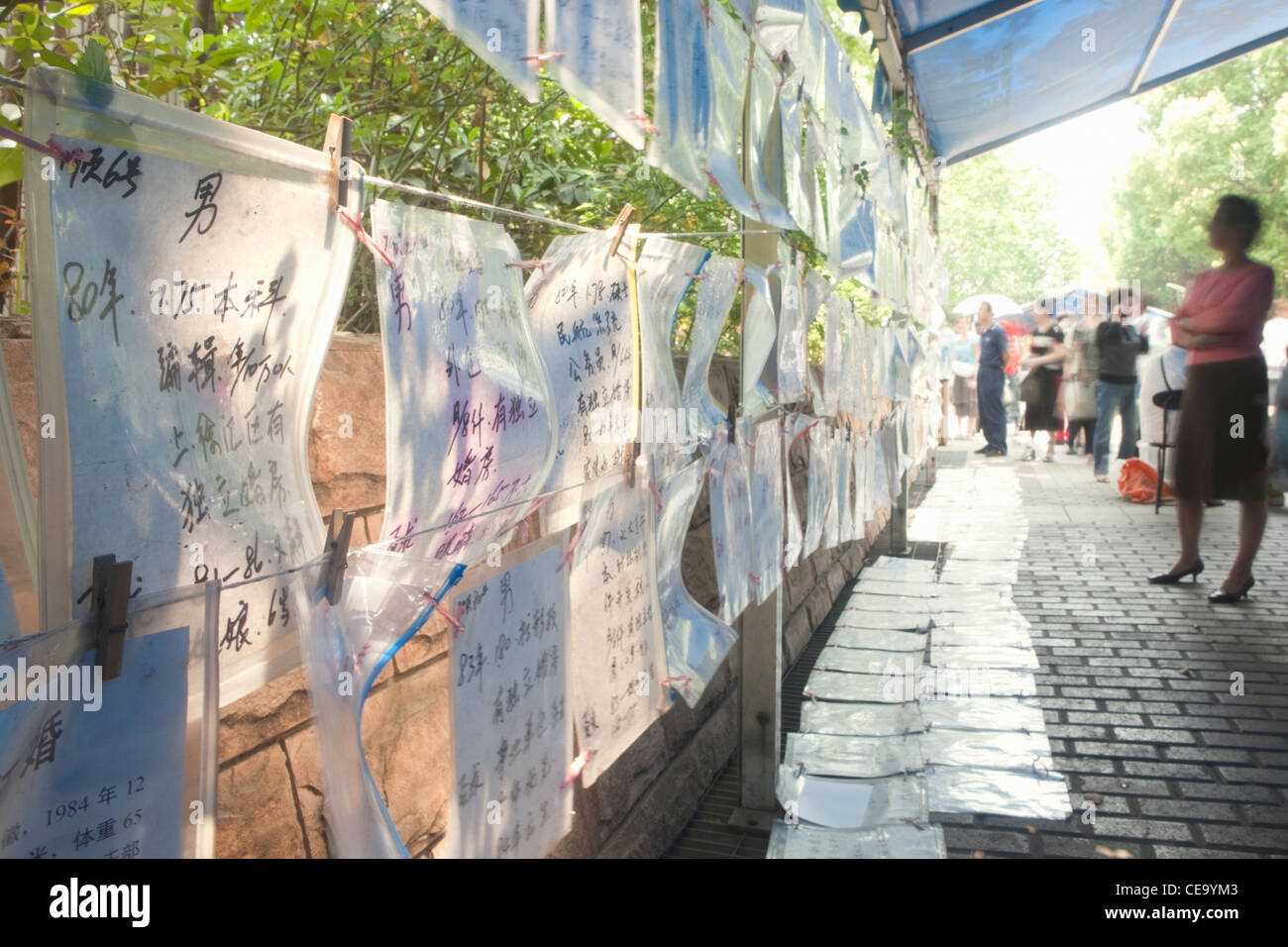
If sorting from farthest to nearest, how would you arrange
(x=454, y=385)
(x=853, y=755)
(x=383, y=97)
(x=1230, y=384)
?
1. (x=1230, y=384)
2. (x=853, y=755)
3. (x=383, y=97)
4. (x=454, y=385)

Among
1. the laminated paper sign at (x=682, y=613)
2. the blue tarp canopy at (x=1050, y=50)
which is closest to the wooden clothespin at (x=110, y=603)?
the laminated paper sign at (x=682, y=613)

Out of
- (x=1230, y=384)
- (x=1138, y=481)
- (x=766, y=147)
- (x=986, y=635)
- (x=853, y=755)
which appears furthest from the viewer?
(x=1138, y=481)

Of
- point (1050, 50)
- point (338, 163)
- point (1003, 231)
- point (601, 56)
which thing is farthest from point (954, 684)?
point (1003, 231)

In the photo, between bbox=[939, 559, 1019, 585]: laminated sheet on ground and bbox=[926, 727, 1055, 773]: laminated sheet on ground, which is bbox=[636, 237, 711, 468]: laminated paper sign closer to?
bbox=[926, 727, 1055, 773]: laminated sheet on ground

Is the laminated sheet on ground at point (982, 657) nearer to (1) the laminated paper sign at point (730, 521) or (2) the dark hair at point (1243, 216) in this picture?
(1) the laminated paper sign at point (730, 521)

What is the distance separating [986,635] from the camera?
5.61m

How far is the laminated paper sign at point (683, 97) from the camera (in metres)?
1.96

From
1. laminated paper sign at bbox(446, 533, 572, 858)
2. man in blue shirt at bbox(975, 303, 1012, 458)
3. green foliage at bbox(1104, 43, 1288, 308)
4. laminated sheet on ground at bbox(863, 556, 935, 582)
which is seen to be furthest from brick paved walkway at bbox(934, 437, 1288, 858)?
green foliage at bbox(1104, 43, 1288, 308)

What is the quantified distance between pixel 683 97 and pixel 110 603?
5.14 feet

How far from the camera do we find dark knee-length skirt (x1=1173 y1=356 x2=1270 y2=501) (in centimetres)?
568

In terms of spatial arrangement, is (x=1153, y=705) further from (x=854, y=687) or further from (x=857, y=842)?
(x=857, y=842)

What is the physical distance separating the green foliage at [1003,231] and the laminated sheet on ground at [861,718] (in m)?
40.1

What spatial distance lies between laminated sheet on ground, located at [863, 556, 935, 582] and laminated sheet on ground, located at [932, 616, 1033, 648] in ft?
4.06

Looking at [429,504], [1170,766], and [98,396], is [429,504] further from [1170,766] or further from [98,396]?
[1170,766]
